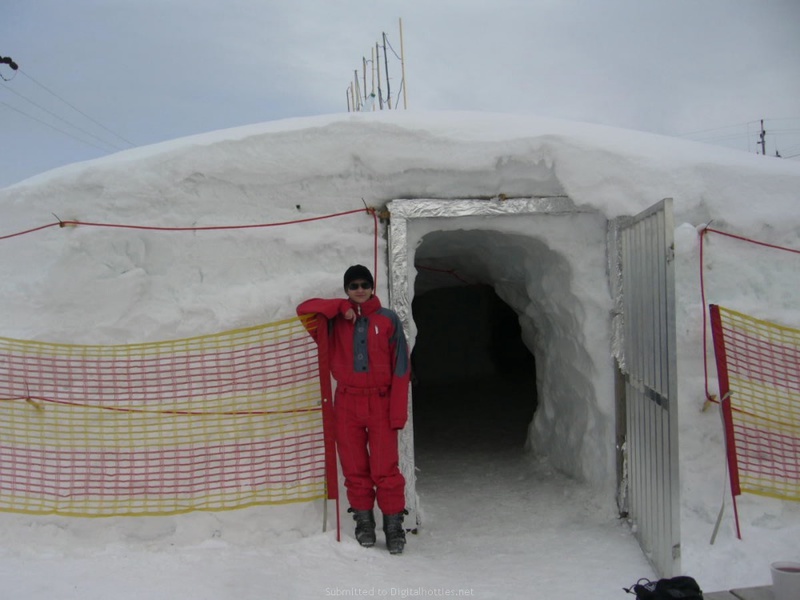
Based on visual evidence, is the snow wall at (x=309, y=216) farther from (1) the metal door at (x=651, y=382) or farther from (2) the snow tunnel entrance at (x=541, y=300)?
(1) the metal door at (x=651, y=382)

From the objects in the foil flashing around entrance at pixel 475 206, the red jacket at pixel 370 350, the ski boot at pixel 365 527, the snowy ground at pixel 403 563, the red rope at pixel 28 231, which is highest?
the foil flashing around entrance at pixel 475 206

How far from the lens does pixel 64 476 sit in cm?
386

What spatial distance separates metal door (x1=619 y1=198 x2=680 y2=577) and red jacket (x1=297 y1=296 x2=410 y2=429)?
1.34 meters

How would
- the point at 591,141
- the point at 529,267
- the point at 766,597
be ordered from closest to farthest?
the point at 766,597 → the point at 591,141 → the point at 529,267

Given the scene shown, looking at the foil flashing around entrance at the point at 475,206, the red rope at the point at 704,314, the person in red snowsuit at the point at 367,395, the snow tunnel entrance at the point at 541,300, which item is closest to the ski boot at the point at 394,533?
the person in red snowsuit at the point at 367,395

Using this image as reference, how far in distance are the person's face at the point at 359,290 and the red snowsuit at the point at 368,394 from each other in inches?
1.2

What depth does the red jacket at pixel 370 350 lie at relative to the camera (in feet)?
11.8

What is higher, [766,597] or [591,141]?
[591,141]

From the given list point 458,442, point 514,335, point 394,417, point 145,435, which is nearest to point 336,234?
point 394,417

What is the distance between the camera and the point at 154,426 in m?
3.88

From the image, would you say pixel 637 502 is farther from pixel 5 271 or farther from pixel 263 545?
pixel 5 271

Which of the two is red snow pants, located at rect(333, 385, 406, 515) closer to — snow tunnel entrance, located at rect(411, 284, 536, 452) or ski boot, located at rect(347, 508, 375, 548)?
ski boot, located at rect(347, 508, 375, 548)

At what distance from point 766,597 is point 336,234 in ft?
Answer: 9.34

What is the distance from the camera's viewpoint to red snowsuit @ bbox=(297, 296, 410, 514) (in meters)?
3.61
